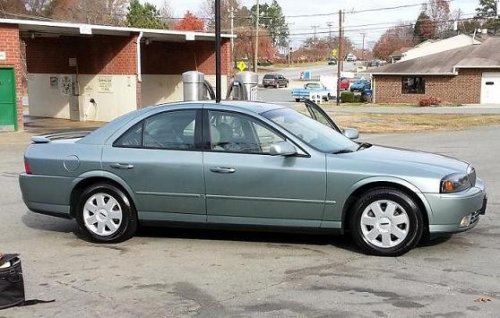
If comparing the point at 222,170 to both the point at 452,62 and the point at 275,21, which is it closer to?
the point at 452,62

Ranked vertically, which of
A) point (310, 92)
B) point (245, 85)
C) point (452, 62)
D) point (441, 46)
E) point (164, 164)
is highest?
point (441, 46)

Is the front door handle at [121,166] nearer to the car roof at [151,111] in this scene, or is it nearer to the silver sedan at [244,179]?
the silver sedan at [244,179]

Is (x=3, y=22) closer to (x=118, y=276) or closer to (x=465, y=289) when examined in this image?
(x=118, y=276)

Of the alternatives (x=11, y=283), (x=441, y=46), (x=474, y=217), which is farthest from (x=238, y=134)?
(x=441, y=46)

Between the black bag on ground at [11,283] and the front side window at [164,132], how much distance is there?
2105 millimetres

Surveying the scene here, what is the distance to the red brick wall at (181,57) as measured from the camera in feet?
92.7

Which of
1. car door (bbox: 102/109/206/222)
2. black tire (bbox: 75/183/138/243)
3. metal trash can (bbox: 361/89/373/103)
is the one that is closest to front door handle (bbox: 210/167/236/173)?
car door (bbox: 102/109/206/222)

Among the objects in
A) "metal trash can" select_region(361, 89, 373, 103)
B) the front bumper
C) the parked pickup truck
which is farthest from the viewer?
"metal trash can" select_region(361, 89, 373, 103)

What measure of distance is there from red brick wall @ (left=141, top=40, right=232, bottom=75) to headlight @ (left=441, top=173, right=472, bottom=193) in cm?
2253

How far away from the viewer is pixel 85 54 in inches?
1076

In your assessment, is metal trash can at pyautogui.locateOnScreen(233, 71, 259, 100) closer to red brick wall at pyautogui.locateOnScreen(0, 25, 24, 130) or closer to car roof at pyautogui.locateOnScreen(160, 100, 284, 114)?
red brick wall at pyautogui.locateOnScreen(0, 25, 24, 130)

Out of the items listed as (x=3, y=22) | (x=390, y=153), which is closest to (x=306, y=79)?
(x=3, y=22)

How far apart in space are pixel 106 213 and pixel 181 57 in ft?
76.0

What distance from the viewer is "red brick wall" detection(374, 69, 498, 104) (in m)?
46.7
